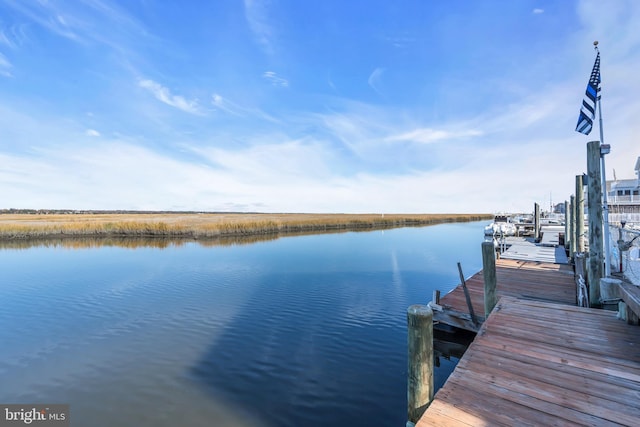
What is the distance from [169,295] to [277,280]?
5079 millimetres

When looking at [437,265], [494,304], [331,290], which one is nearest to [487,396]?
[494,304]

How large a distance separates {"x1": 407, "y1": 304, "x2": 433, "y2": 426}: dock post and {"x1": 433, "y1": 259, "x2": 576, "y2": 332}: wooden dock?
13.7ft

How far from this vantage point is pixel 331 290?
13523 mm

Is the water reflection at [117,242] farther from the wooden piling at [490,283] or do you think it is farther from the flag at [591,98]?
the flag at [591,98]

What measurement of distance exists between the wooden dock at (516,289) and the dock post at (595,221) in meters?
1.54

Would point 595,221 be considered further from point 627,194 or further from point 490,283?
point 627,194

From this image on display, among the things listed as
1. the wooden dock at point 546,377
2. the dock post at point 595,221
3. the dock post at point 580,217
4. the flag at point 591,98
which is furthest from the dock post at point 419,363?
the dock post at point 580,217

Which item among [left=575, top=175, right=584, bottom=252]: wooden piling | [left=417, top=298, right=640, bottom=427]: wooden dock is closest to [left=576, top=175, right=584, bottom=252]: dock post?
[left=575, top=175, right=584, bottom=252]: wooden piling

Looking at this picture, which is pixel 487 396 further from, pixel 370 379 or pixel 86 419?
pixel 86 419

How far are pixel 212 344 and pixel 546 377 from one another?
763 centimetres

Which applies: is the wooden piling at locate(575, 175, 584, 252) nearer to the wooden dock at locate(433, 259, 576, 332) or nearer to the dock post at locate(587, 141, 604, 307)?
the wooden dock at locate(433, 259, 576, 332)

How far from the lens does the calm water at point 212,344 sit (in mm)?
5781

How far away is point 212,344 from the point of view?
826 cm

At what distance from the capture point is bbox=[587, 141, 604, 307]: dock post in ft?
21.5
